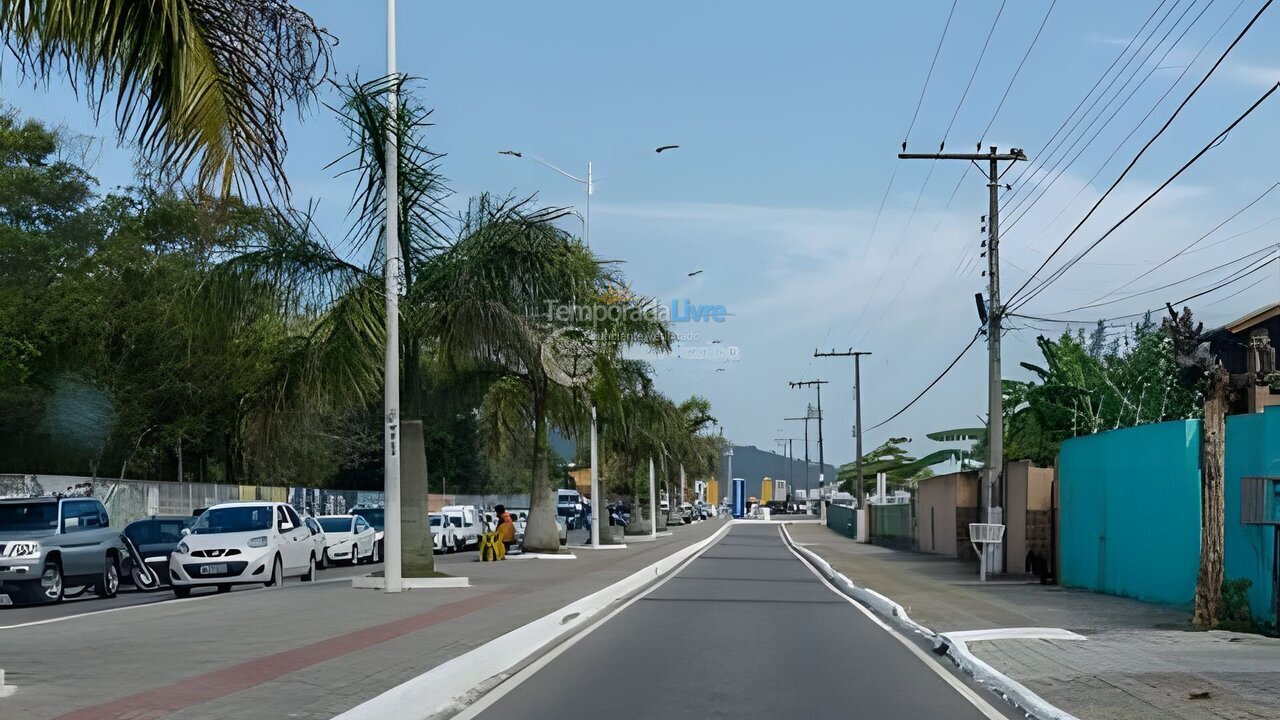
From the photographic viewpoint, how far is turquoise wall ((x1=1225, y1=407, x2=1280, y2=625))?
16.8m

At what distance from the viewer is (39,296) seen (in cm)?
4081

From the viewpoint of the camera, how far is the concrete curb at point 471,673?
32.5ft

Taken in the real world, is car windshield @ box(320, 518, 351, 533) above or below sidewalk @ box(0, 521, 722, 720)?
below

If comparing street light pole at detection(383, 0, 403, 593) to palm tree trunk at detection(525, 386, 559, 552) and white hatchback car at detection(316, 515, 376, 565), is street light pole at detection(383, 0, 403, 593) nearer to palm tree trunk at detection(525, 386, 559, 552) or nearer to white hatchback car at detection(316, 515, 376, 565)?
palm tree trunk at detection(525, 386, 559, 552)

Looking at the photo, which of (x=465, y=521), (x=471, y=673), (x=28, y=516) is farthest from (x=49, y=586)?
(x=465, y=521)

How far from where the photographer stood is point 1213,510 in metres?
16.8

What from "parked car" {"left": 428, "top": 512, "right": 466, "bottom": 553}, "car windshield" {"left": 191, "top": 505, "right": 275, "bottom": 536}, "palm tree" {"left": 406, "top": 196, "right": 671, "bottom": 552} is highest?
"palm tree" {"left": 406, "top": 196, "right": 671, "bottom": 552}

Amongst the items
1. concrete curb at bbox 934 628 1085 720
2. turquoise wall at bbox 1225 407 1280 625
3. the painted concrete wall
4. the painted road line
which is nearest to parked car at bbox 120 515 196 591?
the painted road line

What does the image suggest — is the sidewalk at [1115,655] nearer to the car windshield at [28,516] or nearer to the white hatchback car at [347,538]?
the car windshield at [28,516]

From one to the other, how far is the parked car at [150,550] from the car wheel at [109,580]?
3.50 feet

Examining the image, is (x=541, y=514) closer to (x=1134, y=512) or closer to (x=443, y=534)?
(x=443, y=534)

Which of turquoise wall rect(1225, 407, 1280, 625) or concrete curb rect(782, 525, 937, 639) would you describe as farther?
concrete curb rect(782, 525, 937, 639)

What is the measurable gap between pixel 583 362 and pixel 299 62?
25.4 metres

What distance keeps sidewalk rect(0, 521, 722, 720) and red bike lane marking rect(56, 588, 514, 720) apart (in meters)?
0.01
